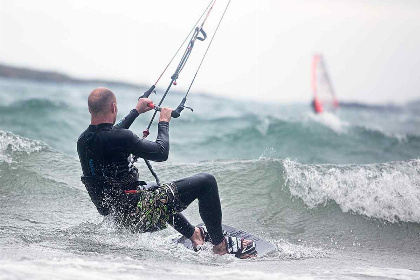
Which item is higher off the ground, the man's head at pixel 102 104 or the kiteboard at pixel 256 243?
the man's head at pixel 102 104

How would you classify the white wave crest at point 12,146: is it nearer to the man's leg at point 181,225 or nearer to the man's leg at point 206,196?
the man's leg at point 181,225

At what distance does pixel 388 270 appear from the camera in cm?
483

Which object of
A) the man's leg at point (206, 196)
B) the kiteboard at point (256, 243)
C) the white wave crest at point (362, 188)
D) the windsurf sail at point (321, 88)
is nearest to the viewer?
the man's leg at point (206, 196)

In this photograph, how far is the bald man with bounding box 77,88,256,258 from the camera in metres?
4.34

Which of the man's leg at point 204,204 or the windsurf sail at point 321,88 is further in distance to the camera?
the windsurf sail at point 321,88

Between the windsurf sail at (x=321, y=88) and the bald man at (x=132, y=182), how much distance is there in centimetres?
2555

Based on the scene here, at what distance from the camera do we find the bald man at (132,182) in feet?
14.2

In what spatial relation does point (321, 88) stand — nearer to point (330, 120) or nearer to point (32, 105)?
point (330, 120)

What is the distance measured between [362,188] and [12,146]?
208 inches

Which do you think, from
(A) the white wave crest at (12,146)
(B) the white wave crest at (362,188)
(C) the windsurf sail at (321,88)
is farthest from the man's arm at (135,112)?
(C) the windsurf sail at (321,88)

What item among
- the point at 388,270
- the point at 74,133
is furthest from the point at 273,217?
the point at 74,133

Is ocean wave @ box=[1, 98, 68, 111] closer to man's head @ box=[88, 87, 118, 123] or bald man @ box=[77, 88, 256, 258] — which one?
bald man @ box=[77, 88, 256, 258]

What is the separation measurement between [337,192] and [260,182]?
1.17m

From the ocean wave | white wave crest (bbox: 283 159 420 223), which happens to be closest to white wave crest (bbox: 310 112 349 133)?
the ocean wave
